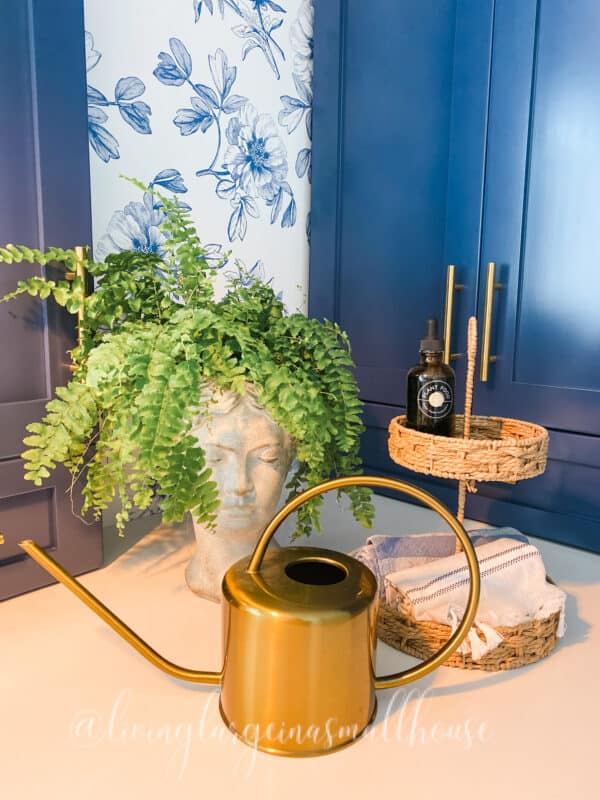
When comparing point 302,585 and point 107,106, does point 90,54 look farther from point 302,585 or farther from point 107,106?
point 302,585

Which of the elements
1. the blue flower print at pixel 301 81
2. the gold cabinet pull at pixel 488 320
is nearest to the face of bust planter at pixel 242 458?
the gold cabinet pull at pixel 488 320

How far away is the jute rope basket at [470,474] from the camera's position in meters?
0.71

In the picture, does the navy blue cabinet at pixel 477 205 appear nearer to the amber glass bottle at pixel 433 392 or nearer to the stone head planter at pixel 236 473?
the amber glass bottle at pixel 433 392

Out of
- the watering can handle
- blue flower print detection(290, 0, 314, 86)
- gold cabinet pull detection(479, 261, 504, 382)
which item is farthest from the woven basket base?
blue flower print detection(290, 0, 314, 86)

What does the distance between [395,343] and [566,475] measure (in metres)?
0.46

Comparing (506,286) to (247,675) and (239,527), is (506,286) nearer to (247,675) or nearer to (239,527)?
(239,527)

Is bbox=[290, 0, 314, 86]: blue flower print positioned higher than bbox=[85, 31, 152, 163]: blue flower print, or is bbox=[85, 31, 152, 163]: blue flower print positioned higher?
bbox=[290, 0, 314, 86]: blue flower print

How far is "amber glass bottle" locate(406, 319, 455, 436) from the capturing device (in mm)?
873

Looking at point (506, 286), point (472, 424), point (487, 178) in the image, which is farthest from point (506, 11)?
point (472, 424)

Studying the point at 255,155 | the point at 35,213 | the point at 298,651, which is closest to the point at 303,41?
the point at 255,155

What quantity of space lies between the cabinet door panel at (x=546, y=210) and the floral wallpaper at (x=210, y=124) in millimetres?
500

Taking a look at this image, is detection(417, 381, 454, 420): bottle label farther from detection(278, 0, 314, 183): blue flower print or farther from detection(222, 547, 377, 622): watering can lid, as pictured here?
detection(278, 0, 314, 183): blue flower print

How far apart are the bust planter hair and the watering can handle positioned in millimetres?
139

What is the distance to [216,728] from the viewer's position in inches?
23.5
